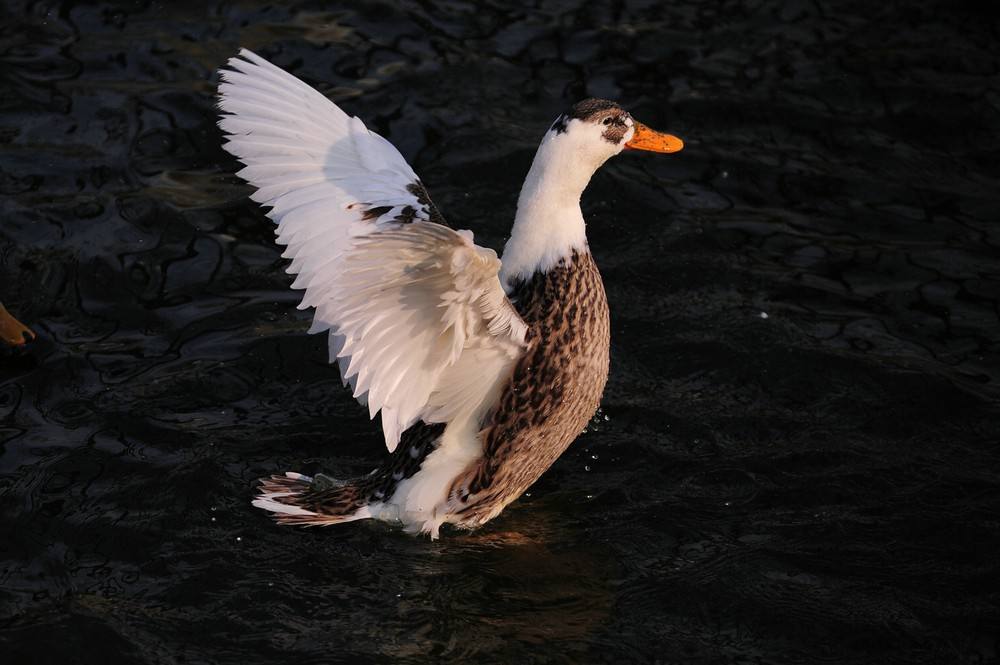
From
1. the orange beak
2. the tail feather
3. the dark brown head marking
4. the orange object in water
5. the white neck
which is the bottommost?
the tail feather

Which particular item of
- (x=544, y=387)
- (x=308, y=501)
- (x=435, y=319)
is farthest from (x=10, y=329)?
(x=544, y=387)

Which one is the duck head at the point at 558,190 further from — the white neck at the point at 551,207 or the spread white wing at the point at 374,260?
the spread white wing at the point at 374,260

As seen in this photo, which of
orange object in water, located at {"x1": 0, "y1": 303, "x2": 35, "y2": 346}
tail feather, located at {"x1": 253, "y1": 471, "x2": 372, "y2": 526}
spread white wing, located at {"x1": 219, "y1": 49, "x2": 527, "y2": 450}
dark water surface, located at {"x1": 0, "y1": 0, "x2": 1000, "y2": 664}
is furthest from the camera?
orange object in water, located at {"x1": 0, "y1": 303, "x2": 35, "y2": 346}

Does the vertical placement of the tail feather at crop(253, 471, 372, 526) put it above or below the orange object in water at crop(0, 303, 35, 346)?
below

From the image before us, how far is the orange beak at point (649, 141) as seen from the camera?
4945mm

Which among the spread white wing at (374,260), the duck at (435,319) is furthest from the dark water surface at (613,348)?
the spread white wing at (374,260)

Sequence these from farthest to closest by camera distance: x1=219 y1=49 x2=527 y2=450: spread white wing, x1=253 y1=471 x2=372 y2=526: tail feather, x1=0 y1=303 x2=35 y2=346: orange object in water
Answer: x1=0 y1=303 x2=35 y2=346: orange object in water → x1=253 y1=471 x2=372 y2=526: tail feather → x1=219 y1=49 x2=527 y2=450: spread white wing

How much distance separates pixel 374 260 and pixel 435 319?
1.32 ft

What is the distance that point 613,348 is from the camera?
6.03 metres

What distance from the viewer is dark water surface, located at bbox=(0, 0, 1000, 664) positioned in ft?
15.0

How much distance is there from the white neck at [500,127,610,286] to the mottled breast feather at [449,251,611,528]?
0.05 m

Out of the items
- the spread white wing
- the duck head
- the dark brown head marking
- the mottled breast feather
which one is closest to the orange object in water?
the spread white wing

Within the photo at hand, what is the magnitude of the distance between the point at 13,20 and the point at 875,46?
5.13 metres

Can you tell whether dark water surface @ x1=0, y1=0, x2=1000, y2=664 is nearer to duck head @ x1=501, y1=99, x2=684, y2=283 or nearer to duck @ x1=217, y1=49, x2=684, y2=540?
duck @ x1=217, y1=49, x2=684, y2=540
